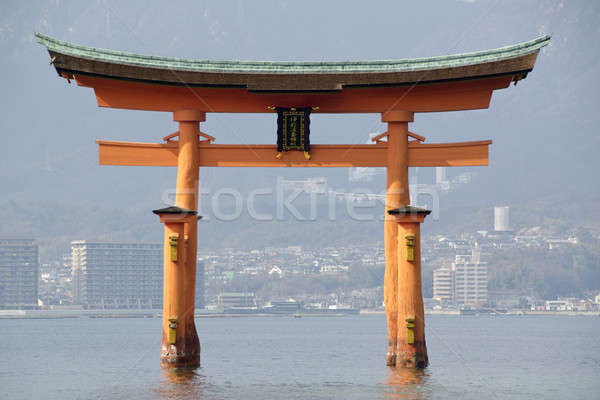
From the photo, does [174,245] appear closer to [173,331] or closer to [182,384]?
[173,331]

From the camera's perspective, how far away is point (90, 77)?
23547mm

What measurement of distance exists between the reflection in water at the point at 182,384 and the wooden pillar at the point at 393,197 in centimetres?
502

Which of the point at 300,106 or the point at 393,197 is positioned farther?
the point at 300,106

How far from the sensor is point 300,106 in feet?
81.8

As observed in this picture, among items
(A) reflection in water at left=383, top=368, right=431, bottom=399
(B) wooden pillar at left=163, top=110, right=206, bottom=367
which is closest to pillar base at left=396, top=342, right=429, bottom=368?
(A) reflection in water at left=383, top=368, right=431, bottom=399

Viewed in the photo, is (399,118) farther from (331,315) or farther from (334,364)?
(331,315)

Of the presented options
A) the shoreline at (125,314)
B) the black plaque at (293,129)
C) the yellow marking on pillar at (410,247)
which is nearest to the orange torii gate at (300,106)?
the yellow marking on pillar at (410,247)

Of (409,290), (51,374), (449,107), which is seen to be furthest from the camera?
(51,374)

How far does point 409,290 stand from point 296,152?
4.86m

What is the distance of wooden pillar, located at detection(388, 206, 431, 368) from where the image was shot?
75.3 feet

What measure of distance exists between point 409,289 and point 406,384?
2.43 meters

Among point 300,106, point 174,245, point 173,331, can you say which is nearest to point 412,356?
point 173,331

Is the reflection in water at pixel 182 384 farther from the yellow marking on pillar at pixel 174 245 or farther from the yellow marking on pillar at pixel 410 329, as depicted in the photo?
the yellow marking on pillar at pixel 410 329

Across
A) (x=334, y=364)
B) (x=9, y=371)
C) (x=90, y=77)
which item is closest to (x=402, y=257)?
(x=90, y=77)
